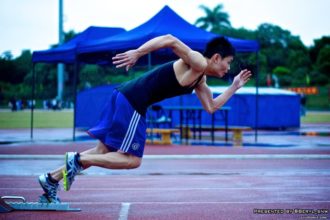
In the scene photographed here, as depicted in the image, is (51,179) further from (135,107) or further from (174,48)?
(174,48)

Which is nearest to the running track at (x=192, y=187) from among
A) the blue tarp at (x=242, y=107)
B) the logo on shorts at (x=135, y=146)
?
the logo on shorts at (x=135, y=146)

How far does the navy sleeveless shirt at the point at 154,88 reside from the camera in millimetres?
5273

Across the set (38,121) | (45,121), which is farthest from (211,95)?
(38,121)

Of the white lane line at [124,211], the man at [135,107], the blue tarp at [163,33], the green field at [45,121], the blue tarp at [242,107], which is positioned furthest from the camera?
the green field at [45,121]

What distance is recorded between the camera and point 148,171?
9.91m

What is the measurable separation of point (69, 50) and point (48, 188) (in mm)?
12375

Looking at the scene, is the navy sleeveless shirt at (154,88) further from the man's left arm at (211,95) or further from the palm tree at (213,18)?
the palm tree at (213,18)

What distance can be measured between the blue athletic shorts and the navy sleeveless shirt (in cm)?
7

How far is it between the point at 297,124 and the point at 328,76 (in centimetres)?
4381

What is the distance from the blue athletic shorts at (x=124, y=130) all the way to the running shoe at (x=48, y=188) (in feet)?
2.13

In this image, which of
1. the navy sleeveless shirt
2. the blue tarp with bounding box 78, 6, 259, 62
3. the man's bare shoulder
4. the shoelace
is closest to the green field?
Answer: the blue tarp with bounding box 78, 6, 259, 62

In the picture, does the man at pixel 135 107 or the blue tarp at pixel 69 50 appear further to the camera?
the blue tarp at pixel 69 50

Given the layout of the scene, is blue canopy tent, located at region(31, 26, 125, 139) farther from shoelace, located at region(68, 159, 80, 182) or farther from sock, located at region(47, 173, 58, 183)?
shoelace, located at region(68, 159, 80, 182)

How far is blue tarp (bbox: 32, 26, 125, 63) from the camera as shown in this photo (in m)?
17.7
